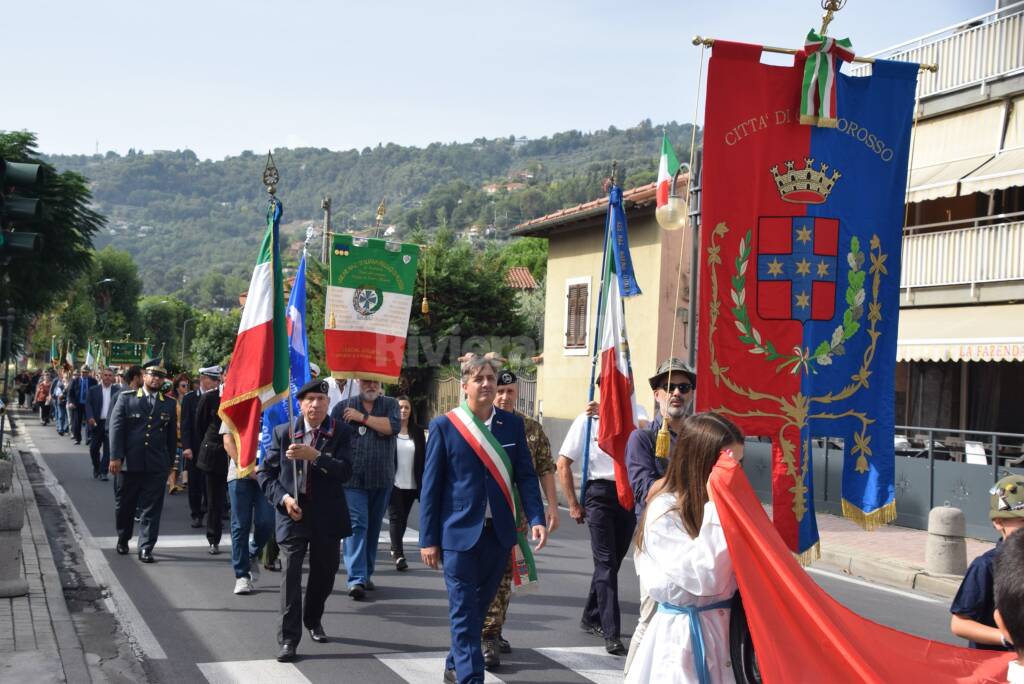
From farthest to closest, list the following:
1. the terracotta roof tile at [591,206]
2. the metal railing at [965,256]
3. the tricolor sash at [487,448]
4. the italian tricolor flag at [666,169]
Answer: the terracotta roof tile at [591,206] → the metal railing at [965,256] → the italian tricolor flag at [666,169] → the tricolor sash at [487,448]

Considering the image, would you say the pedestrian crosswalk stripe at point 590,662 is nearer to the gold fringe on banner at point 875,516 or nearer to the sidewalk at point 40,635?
the gold fringe on banner at point 875,516

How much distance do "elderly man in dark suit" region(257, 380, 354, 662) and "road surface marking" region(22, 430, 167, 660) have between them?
1020mm

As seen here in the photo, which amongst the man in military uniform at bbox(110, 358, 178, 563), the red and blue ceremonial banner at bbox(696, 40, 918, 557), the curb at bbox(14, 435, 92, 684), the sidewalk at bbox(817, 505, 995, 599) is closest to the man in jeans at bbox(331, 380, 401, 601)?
the curb at bbox(14, 435, 92, 684)

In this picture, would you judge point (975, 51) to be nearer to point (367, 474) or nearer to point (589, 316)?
point (589, 316)

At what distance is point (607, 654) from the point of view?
24.7 feet

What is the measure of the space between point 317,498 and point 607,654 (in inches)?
86.6

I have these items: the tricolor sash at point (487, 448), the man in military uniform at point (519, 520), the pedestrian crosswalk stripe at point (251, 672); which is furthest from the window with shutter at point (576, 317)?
the tricolor sash at point (487, 448)

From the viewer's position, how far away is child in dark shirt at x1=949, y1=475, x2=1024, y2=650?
427cm

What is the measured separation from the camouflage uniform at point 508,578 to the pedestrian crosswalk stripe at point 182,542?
4069mm

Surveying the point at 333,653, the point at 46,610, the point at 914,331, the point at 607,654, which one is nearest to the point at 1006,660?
the point at 607,654

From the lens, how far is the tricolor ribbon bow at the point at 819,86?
586 centimetres

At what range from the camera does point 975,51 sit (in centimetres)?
2108

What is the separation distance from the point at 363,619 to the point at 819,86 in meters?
5.14

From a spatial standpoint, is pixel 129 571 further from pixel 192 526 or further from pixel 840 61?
pixel 840 61
